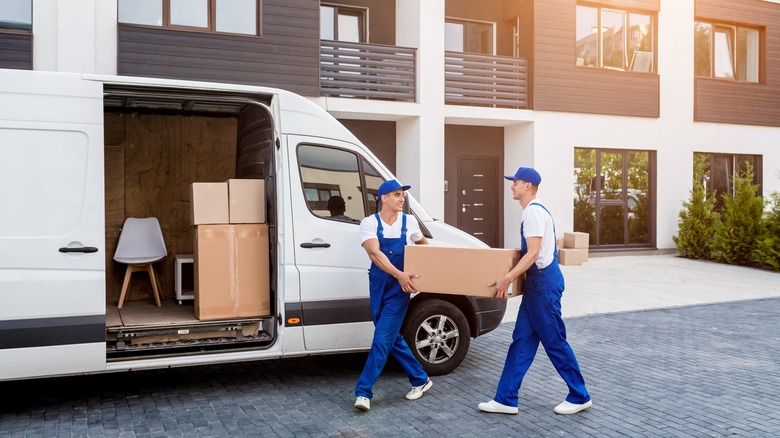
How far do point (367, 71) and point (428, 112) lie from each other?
62.4 inches

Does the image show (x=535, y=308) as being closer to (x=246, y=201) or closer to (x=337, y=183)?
(x=337, y=183)

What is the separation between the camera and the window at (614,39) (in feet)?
57.3

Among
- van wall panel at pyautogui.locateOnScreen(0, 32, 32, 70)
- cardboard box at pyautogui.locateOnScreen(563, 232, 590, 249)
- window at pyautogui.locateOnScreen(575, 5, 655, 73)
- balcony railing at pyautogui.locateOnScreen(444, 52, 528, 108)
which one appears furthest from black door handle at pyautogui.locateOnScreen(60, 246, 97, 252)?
window at pyautogui.locateOnScreen(575, 5, 655, 73)

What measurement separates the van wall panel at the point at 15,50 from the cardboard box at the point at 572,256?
443 inches

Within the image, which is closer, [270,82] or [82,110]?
[82,110]

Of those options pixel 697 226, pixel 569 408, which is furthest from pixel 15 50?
pixel 697 226

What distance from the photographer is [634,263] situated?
16328 mm

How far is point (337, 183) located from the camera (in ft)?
20.1

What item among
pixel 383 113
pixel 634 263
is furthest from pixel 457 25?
pixel 634 263

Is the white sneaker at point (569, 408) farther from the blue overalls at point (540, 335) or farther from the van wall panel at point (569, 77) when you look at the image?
the van wall panel at point (569, 77)

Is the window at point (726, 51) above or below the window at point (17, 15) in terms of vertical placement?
above

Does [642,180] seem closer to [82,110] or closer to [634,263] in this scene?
[634,263]

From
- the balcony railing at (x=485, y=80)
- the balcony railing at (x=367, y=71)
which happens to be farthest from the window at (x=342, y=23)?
the balcony railing at (x=485, y=80)

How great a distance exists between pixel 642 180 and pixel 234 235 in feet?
47.3
